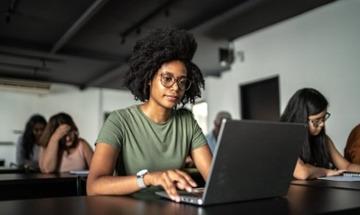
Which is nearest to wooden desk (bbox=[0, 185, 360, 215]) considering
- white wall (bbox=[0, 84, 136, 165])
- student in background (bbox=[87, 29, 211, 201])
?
student in background (bbox=[87, 29, 211, 201])

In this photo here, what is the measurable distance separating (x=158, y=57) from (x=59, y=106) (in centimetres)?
691

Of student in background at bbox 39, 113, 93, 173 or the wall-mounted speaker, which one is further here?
the wall-mounted speaker

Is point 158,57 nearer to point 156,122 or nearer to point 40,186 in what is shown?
point 156,122

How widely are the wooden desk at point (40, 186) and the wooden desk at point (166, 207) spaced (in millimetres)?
1011

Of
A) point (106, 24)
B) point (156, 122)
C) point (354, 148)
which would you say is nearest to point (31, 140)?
point (106, 24)

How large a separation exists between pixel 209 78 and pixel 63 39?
2755 millimetres

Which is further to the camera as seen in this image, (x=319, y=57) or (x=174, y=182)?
(x=319, y=57)

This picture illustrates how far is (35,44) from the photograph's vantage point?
526cm

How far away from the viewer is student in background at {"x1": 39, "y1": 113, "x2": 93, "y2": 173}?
2.46 m

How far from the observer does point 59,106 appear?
776cm

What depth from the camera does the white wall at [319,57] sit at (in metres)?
3.62

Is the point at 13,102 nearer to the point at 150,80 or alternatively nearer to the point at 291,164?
the point at 150,80

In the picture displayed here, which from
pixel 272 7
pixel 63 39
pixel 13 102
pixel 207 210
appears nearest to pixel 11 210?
pixel 207 210

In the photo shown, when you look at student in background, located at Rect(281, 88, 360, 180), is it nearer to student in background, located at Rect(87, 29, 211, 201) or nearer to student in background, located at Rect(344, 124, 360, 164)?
student in background, located at Rect(344, 124, 360, 164)
